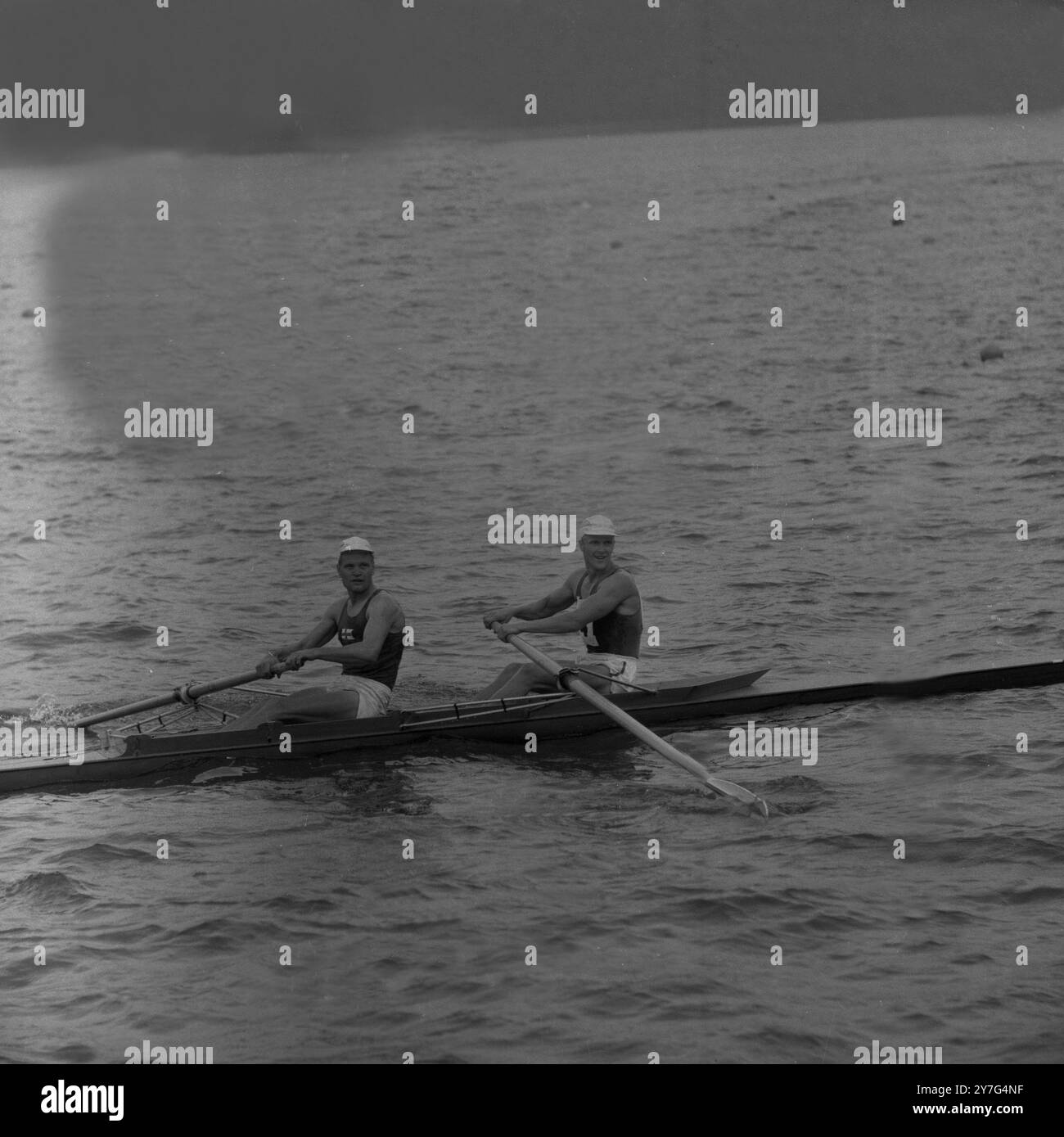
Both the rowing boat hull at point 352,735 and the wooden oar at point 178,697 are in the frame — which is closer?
→ the rowing boat hull at point 352,735

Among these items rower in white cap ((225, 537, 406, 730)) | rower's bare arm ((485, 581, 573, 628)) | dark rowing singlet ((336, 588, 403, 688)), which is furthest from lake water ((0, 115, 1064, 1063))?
→ rower's bare arm ((485, 581, 573, 628))

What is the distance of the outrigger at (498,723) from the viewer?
11.1m

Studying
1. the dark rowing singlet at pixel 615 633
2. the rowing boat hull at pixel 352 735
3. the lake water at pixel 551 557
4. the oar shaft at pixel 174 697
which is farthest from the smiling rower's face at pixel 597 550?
the oar shaft at pixel 174 697

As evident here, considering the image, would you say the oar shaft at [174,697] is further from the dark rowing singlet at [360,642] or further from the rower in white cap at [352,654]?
the dark rowing singlet at [360,642]

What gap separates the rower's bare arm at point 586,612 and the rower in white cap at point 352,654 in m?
0.98

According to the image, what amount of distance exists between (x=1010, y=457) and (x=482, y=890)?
1264 centimetres

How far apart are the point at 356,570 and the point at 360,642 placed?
21.0 inches

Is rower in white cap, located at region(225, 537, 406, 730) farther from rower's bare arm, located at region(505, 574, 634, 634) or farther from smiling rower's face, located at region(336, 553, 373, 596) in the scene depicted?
rower's bare arm, located at region(505, 574, 634, 634)

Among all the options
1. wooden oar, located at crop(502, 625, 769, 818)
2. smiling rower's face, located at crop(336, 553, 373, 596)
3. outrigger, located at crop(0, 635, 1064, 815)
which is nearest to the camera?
wooden oar, located at crop(502, 625, 769, 818)

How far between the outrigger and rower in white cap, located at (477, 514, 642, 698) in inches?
6.5

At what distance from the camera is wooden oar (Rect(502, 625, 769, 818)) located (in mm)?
10445

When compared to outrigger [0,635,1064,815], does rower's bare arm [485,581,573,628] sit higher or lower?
higher

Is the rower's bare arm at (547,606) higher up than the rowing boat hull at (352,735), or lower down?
higher up
